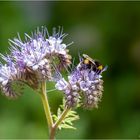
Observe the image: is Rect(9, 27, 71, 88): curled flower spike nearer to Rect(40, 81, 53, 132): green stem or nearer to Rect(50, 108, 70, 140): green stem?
Rect(40, 81, 53, 132): green stem

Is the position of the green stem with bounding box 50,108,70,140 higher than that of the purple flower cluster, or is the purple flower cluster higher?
the purple flower cluster

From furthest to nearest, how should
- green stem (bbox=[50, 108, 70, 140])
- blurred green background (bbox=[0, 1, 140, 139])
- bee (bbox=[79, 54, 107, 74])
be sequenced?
blurred green background (bbox=[0, 1, 140, 139]) < bee (bbox=[79, 54, 107, 74]) < green stem (bbox=[50, 108, 70, 140])

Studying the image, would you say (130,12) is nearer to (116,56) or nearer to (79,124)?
(116,56)

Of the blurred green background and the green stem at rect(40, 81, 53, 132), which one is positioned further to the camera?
the blurred green background

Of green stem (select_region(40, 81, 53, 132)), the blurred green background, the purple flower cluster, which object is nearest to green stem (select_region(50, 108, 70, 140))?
green stem (select_region(40, 81, 53, 132))

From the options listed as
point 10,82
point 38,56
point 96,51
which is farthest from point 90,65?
point 96,51

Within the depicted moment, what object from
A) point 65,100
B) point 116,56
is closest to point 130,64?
point 116,56

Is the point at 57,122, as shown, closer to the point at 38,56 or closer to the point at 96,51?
the point at 38,56

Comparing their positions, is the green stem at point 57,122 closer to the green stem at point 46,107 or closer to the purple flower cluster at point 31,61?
the green stem at point 46,107

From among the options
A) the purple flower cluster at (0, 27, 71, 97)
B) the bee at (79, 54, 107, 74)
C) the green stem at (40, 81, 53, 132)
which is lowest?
the green stem at (40, 81, 53, 132)
